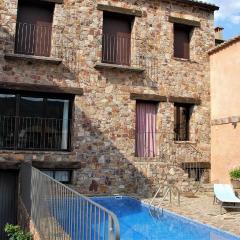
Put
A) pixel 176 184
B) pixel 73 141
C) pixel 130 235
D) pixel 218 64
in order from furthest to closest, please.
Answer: pixel 218 64, pixel 176 184, pixel 73 141, pixel 130 235

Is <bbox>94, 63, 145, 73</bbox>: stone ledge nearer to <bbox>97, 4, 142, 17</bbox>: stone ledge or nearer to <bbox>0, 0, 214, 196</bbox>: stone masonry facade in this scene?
<bbox>0, 0, 214, 196</bbox>: stone masonry facade

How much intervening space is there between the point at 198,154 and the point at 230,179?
1990mm

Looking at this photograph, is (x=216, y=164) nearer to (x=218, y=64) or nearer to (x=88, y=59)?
(x=218, y=64)

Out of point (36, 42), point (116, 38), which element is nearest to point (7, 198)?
point (36, 42)

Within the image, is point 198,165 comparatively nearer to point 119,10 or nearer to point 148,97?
point 148,97

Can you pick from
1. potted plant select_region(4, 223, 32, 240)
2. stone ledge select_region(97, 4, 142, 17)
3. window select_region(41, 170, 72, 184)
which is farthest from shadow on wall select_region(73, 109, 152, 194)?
stone ledge select_region(97, 4, 142, 17)

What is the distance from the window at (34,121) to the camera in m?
11.9

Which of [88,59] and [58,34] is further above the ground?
[58,34]

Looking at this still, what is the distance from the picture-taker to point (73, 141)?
12.4 metres

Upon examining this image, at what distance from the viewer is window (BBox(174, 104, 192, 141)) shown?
14600mm

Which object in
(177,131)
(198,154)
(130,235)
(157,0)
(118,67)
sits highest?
(157,0)

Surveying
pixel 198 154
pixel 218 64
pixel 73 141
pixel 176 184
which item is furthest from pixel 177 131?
pixel 73 141

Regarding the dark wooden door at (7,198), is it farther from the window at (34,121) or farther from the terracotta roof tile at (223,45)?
the terracotta roof tile at (223,45)

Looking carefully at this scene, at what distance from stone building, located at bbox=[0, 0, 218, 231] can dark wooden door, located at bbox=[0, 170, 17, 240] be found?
1.68ft
